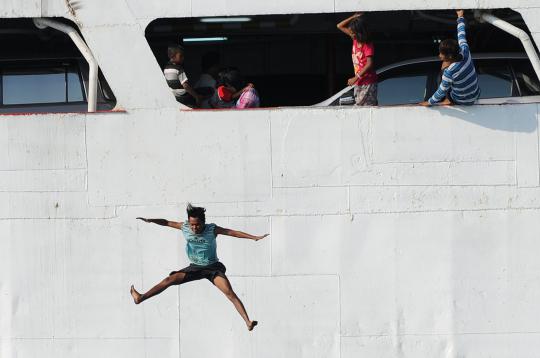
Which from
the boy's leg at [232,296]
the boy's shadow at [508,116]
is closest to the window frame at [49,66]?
the boy's leg at [232,296]

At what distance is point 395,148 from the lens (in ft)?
27.0

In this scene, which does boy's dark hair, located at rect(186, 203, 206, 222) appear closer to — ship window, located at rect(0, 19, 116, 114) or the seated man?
the seated man

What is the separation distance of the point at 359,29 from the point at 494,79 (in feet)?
4.68

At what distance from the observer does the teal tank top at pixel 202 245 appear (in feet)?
26.7

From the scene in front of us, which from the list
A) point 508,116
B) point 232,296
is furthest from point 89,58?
point 508,116

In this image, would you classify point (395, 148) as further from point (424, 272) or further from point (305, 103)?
point (305, 103)

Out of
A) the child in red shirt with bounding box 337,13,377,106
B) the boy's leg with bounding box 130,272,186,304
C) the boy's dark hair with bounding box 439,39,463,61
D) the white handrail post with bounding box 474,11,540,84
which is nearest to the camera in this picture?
the boy's dark hair with bounding box 439,39,463,61

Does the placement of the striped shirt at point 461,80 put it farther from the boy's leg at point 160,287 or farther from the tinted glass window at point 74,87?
the tinted glass window at point 74,87

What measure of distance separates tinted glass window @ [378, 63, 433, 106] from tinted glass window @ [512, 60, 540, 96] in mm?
752

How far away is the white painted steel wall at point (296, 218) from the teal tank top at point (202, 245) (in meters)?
0.15

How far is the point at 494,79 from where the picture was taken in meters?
8.98

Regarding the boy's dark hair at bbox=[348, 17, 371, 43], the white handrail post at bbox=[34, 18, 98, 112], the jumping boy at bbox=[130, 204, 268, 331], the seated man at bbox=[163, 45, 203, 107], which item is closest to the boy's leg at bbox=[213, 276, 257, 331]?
the jumping boy at bbox=[130, 204, 268, 331]

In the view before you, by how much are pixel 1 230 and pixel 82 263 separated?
72cm

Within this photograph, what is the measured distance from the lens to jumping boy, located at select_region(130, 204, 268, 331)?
8.13 meters
